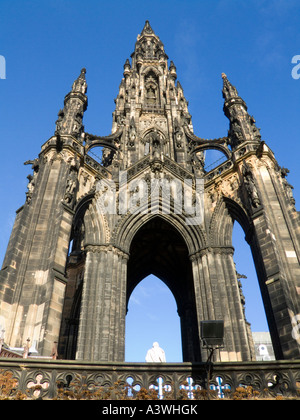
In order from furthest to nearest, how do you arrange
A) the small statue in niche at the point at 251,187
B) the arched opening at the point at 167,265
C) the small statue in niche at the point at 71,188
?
the arched opening at the point at 167,265, the small statue in niche at the point at 251,187, the small statue in niche at the point at 71,188

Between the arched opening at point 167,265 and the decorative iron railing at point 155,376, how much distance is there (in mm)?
12073

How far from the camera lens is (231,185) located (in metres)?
17.0

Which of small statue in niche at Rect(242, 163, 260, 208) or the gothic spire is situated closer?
small statue in niche at Rect(242, 163, 260, 208)

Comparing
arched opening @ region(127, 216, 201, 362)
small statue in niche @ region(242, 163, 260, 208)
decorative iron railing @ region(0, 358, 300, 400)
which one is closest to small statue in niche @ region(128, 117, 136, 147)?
arched opening @ region(127, 216, 201, 362)

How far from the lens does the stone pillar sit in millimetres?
12992

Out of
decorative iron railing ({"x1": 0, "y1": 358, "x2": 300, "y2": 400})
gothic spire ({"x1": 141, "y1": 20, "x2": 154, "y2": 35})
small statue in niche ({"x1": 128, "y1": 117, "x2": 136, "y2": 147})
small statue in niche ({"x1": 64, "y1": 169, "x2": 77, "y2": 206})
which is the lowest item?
decorative iron railing ({"x1": 0, "y1": 358, "x2": 300, "y2": 400})

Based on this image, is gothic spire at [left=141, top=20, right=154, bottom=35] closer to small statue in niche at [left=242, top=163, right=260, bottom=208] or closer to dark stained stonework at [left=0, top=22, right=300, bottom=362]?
dark stained stonework at [left=0, top=22, right=300, bottom=362]

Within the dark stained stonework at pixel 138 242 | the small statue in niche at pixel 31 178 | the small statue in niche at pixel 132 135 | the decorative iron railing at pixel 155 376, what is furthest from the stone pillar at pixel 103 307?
the small statue in niche at pixel 132 135

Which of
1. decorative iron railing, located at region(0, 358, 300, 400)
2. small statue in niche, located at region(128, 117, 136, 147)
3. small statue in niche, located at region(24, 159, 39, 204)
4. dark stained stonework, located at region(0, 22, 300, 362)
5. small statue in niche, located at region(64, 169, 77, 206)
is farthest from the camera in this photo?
small statue in niche, located at region(128, 117, 136, 147)

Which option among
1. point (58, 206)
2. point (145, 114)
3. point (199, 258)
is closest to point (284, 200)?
point (199, 258)

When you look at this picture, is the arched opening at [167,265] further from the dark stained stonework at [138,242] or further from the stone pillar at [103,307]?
the stone pillar at [103,307]

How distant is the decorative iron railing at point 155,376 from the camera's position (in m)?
7.03

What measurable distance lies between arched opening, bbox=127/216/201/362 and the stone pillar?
4737mm

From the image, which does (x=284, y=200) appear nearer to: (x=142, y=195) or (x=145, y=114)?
(x=142, y=195)
